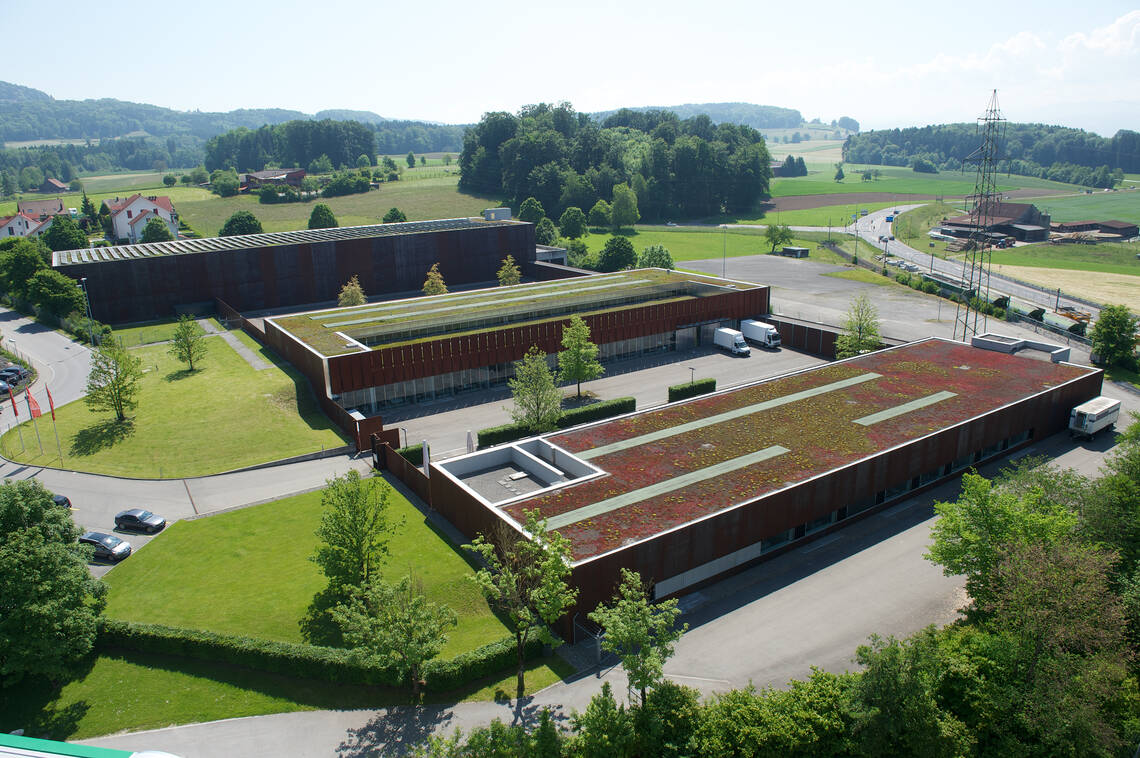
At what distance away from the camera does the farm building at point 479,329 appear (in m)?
47.3

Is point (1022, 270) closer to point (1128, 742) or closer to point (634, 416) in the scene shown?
point (634, 416)

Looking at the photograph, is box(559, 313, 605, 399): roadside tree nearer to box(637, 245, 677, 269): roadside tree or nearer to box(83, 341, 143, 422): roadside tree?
box(83, 341, 143, 422): roadside tree

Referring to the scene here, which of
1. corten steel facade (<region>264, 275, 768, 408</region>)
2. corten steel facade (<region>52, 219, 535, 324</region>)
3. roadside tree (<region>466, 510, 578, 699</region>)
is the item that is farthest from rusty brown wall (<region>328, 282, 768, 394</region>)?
corten steel facade (<region>52, 219, 535, 324</region>)

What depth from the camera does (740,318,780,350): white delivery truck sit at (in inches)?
2391

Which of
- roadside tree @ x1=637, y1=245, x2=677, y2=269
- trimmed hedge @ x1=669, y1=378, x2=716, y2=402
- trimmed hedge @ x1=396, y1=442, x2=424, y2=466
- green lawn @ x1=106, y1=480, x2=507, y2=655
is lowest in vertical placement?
green lawn @ x1=106, y1=480, x2=507, y2=655

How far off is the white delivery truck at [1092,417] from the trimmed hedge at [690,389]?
69.5ft

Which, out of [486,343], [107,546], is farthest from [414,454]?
[107,546]

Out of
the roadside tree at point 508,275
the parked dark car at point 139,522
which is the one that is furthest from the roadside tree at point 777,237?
the parked dark car at point 139,522

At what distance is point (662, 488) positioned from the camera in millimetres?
30141

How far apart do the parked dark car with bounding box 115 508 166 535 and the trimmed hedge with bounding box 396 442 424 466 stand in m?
11.7

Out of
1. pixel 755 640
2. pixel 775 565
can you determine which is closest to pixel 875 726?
pixel 755 640

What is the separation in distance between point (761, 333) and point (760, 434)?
2769 cm

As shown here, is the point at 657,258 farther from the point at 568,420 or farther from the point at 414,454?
the point at 414,454

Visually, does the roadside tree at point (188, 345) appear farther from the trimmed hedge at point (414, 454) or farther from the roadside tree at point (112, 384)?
the trimmed hedge at point (414, 454)
